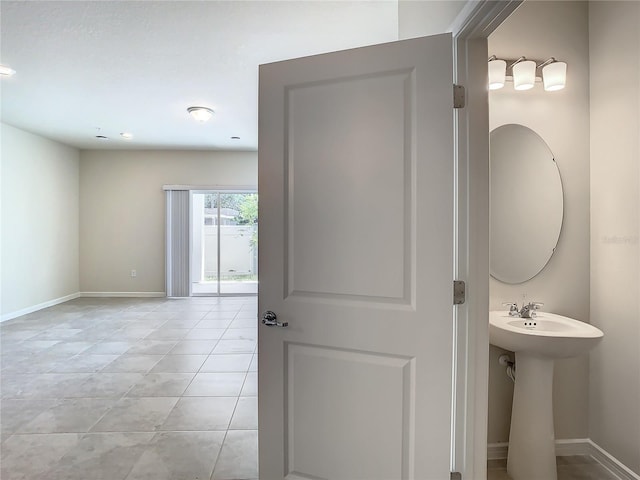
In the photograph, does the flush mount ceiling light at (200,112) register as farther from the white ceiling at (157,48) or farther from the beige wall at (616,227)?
the beige wall at (616,227)

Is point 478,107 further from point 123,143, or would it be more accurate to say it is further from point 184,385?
point 123,143

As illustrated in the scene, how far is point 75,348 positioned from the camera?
12.7 feet

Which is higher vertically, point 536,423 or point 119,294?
point 536,423

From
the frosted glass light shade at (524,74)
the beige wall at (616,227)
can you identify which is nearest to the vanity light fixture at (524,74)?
the frosted glass light shade at (524,74)

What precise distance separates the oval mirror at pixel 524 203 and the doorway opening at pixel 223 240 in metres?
5.52

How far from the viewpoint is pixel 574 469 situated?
192 centimetres

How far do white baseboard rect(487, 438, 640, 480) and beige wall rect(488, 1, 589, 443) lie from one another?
0.04 meters

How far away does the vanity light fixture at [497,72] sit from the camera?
1921 mm

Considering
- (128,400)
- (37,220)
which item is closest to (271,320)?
(128,400)

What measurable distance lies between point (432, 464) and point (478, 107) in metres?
1.43

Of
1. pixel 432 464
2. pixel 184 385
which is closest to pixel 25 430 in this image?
pixel 184 385

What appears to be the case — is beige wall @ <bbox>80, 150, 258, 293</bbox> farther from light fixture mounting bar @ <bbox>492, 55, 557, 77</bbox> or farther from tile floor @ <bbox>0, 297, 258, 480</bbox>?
light fixture mounting bar @ <bbox>492, 55, 557, 77</bbox>

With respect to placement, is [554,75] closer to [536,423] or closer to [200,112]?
[536,423]

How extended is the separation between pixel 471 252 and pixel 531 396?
101 cm
